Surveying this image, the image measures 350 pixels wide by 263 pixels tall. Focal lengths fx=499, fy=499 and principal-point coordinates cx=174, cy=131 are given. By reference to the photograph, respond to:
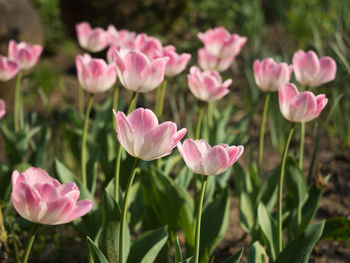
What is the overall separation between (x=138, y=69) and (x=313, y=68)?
655 millimetres

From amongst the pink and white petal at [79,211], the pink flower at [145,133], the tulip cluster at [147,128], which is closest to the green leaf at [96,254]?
the tulip cluster at [147,128]

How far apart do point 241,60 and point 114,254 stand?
3.56 metres

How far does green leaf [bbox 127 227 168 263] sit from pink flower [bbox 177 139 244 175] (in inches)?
16.4

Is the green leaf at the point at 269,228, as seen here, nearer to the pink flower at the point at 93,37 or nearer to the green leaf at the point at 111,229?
the green leaf at the point at 111,229

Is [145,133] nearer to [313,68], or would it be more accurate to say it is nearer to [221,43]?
[313,68]

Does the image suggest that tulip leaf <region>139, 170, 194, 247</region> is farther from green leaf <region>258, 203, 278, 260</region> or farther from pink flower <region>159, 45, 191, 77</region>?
pink flower <region>159, 45, 191, 77</region>

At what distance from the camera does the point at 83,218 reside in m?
1.59

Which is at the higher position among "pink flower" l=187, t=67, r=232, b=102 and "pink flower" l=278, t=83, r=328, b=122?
"pink flower" l=278, t=83, r=328, b=122

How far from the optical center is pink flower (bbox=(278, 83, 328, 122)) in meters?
1.35

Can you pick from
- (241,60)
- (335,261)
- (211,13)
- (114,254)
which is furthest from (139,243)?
(211,13)

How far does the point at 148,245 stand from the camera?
4.86 feet

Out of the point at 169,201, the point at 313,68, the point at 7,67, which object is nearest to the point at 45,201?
the point at 169,201

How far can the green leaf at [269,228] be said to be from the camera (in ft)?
5.22

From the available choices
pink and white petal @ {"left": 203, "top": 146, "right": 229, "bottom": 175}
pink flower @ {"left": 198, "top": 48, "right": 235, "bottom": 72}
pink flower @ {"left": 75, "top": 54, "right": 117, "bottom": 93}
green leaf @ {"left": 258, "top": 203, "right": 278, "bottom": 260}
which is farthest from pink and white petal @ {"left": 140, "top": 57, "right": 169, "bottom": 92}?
pink flower @ {"left": 198, "top": 48, "right": 235, "bottom": 72}
